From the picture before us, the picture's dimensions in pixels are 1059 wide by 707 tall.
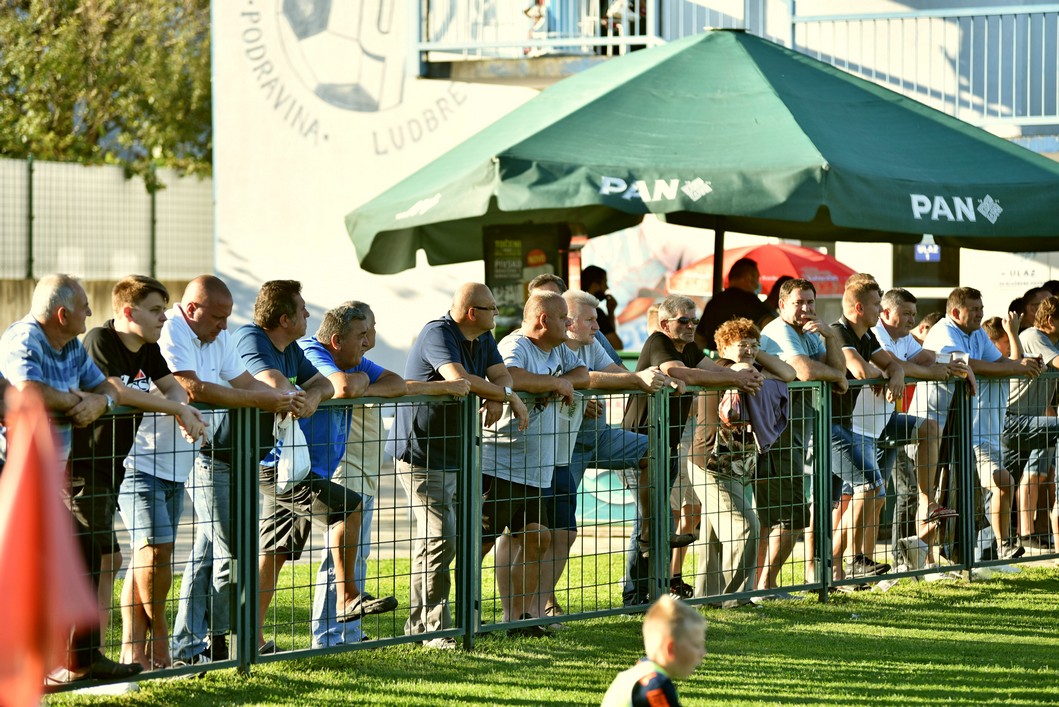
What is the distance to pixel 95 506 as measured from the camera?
642cm

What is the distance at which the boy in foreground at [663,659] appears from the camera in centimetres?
448

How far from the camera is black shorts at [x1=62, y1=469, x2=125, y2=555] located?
6.38 metres

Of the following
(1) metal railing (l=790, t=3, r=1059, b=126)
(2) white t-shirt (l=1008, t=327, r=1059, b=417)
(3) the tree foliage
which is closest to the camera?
(2) white t-shirt (l=1008, t=327, r=1059, b=417)

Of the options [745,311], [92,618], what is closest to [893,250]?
[745,311]

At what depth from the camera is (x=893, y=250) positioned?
1727 cm

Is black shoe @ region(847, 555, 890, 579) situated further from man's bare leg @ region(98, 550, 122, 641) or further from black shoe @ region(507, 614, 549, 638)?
man's bare leg @ region(98, 550, 122, 641)

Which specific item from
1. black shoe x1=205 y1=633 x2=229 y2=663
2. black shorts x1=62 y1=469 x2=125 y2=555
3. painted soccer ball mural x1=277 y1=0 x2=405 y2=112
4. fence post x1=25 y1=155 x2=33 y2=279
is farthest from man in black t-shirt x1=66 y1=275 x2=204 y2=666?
fence post x1=25 y1=155 x2=33 y2=279

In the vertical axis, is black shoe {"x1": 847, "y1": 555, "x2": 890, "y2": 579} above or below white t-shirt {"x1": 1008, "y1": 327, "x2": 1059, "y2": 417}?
below

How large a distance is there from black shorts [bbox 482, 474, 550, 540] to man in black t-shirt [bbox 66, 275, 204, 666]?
196cm

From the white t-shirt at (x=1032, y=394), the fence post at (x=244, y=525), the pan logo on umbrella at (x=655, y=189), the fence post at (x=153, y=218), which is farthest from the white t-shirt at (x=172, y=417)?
the fence post at (x=153, y=218)

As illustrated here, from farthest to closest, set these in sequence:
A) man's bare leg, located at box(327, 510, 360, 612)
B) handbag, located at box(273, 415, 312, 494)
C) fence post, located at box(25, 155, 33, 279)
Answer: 1. fence post, located at box(25, 155, 33, 279)
2. man's bare leg, located at box(327, 510, 360, 612)
3. handbag, located at box(273, 415, 312, 494)

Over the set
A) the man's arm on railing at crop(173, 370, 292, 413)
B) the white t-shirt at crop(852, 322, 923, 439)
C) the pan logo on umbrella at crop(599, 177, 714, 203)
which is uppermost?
the pan logo on umbrella at crop(599, 177, 714, 203)

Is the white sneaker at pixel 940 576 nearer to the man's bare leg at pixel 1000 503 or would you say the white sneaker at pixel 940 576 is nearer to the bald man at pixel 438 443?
the man's bare leg at pixel 1000 503

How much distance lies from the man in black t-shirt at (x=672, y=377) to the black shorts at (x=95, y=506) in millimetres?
3229
